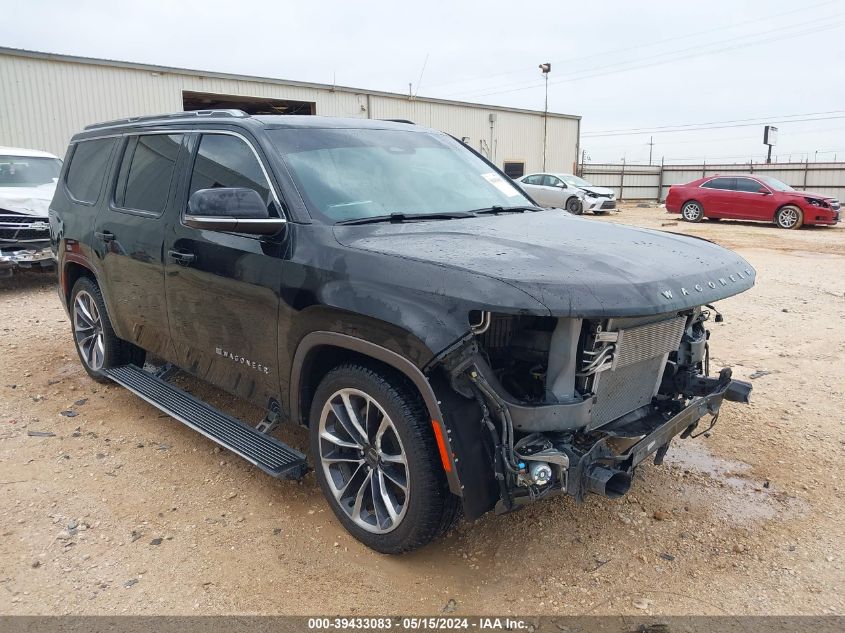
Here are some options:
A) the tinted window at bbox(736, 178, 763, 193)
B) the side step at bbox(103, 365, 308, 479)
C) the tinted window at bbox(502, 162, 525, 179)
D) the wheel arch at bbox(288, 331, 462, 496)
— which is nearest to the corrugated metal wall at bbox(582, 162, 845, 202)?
the tinted window at bbox(502, 162, 525, 179)

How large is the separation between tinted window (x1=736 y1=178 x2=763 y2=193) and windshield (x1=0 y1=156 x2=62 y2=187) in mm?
18345

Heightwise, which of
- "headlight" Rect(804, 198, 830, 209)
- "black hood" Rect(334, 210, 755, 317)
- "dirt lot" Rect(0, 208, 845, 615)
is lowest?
"dirt lot" Rect(0, 208, 845, 615)

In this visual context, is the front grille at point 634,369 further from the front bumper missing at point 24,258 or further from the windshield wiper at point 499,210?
the front bumper missing at point 24,258

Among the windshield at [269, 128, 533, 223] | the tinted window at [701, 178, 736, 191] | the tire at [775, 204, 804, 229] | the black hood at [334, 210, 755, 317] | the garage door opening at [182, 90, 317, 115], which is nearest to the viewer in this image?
the black hood at [334, 210, 755, 317]

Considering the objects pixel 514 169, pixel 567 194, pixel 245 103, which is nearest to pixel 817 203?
pixel 567 194

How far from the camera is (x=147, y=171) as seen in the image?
170 inches

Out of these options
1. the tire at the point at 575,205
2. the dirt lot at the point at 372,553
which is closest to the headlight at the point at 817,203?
the tire at the point at 575,205

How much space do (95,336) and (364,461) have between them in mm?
3284

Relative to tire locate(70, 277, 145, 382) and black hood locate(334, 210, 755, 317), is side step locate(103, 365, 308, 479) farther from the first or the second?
black hood locate(334, 210, 755, 317)

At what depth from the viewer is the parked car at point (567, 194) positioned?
23.2 metres

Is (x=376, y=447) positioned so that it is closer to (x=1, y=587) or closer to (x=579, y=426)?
(x=579, y=426)

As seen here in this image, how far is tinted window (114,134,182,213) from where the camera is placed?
4.09m

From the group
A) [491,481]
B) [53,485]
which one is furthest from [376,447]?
[53,485]

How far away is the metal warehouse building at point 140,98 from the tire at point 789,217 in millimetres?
12425
